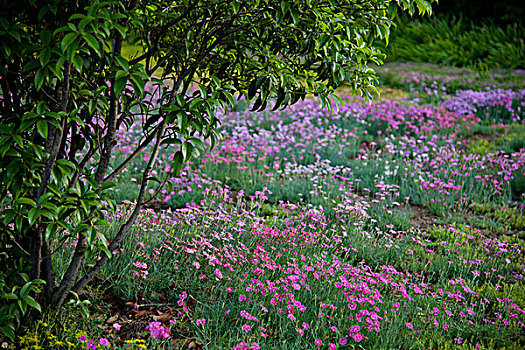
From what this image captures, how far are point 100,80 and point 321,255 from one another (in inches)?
81.9

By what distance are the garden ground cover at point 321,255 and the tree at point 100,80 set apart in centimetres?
36

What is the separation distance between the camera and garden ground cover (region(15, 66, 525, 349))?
2.75 meters

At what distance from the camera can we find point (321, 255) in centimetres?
348

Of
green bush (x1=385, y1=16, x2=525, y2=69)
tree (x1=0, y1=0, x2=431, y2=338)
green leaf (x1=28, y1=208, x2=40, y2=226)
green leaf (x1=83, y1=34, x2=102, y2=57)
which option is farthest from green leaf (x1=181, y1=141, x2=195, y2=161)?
green bush (x1=385, y1=16, x2=525, y2=69)

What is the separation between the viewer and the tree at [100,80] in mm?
1952

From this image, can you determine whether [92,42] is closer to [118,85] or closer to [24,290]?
[118,85]

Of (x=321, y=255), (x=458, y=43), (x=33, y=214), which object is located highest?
(x=458, y=43)

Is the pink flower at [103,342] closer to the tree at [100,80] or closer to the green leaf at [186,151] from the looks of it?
the tree at [100,80]

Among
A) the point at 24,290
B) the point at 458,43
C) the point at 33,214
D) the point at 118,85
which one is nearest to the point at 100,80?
the point at 118,85

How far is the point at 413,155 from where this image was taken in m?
6.52

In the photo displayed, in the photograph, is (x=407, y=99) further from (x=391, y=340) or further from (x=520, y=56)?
(x=391, y=340)

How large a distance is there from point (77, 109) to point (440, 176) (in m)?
5.08

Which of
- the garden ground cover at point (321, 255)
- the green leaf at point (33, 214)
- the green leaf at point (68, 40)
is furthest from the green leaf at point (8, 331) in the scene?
the green leaf at point (68, 40)

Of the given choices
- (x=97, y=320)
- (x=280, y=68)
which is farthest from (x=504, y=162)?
(x=97, y=320)
